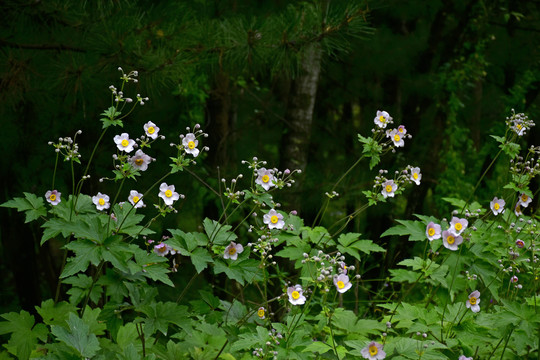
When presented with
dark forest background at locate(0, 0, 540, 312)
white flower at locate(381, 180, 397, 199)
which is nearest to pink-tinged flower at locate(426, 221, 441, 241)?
white flower at locate(381, 180, 397, 199)

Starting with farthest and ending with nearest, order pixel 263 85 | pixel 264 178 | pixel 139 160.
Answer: pixel 263 85 < pixel 264 178 < pixel 139 160

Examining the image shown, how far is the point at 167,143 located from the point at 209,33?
157 centimetres

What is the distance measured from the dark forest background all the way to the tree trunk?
0.4 inches

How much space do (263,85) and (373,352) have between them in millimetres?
5011

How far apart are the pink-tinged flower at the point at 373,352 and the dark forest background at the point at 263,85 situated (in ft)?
4.76

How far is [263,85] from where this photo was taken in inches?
257

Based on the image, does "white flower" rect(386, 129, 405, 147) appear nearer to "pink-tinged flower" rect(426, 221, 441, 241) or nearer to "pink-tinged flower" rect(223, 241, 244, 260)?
"pink-tinged flower" rect(426, 221, 441, 241)

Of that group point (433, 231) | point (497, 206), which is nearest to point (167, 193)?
point (433, 231)

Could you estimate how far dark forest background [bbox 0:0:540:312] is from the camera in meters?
3.12

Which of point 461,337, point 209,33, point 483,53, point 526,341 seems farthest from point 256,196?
point 483,53

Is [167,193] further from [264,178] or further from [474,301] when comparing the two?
[474,301]

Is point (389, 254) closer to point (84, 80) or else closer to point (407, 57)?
point (84, 80)

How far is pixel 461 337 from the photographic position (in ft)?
6.66

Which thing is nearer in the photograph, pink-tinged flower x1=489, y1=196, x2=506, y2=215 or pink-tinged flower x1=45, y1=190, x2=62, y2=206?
pink-tinged flower x1=45, y1=190, x2=62, y2=206
